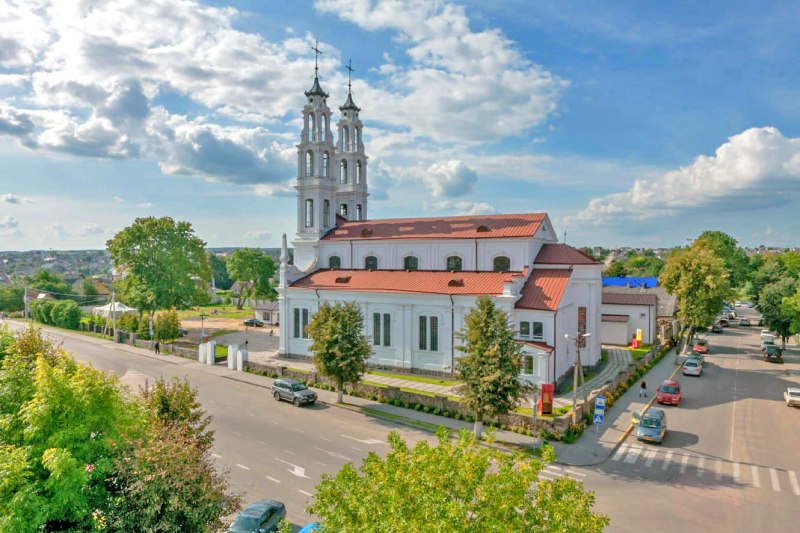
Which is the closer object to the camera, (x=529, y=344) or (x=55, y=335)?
(x=529, y=344)

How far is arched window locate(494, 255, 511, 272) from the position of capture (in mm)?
39562

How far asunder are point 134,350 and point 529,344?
1779 inches

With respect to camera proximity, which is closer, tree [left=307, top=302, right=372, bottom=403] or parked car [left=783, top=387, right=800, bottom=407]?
tree [left=307, top=302, right=372, bottom=403]

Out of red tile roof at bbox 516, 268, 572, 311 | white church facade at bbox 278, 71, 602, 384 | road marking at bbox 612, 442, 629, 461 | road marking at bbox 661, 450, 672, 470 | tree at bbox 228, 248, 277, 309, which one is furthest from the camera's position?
tree at bbox 228, 248, 277, 309

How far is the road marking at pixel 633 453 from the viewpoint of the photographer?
23420 mm

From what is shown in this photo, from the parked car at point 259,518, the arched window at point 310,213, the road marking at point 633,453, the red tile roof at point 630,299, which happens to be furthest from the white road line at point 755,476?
the arched window at point 310,213

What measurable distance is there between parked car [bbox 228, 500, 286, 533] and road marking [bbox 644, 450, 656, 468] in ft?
57.5

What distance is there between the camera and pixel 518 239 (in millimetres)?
38750

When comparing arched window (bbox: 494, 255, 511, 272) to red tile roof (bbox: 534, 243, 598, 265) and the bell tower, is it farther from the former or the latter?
the bell tower

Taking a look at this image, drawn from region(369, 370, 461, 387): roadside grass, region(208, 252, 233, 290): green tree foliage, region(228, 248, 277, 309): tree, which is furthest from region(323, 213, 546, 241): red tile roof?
region(208, 252, 233, 290): green tree foliage

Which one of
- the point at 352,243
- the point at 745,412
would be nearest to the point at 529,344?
the point at 745,412

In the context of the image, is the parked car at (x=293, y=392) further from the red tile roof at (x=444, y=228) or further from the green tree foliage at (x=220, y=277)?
the green tree foliage at (x=220, y=277)

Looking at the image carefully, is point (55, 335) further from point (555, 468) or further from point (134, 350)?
point (555, 468)

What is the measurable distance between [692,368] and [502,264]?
62.7 feet
